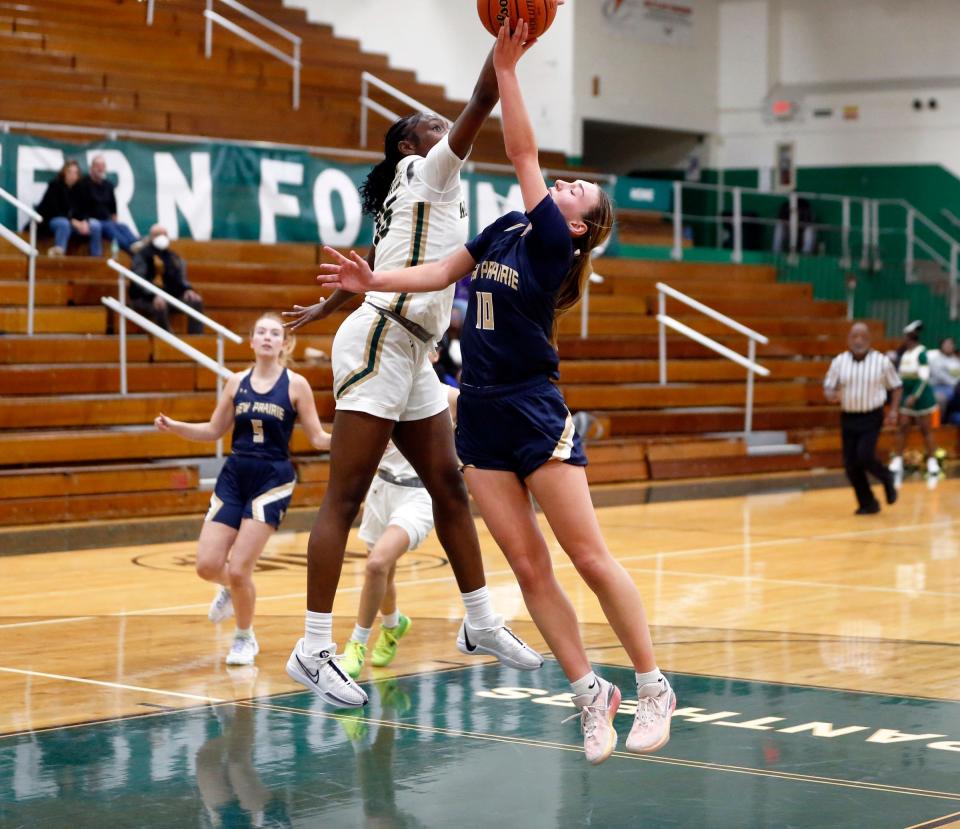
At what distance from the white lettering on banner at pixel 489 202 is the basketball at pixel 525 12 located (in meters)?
12.2

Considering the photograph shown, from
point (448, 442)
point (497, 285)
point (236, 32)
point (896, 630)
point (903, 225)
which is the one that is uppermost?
point (236, 32)

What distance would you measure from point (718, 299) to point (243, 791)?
575 inches

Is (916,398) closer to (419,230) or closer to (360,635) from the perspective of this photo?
(360,635)

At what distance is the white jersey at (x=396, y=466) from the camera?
23.3ft

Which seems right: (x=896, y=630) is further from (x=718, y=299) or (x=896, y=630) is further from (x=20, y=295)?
(x=718, y=299)

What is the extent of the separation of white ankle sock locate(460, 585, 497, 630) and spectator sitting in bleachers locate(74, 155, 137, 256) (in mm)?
9014

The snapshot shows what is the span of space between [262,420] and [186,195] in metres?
8.41

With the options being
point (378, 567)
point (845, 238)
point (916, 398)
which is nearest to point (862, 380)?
point (916, 398)

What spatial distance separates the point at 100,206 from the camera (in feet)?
46.1

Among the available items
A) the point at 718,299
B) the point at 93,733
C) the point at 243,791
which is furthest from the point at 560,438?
the point at 718,299

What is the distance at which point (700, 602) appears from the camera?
28.3 feet

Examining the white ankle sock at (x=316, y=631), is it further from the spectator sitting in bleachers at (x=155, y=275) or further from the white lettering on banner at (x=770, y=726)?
the spectator sitting in bleachers at (x=155, y=275)

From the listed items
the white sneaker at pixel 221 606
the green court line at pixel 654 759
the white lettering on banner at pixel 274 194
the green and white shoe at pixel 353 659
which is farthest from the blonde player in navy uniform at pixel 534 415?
the white lettering on banner at pixel 274 194

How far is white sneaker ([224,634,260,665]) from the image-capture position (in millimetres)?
6777
